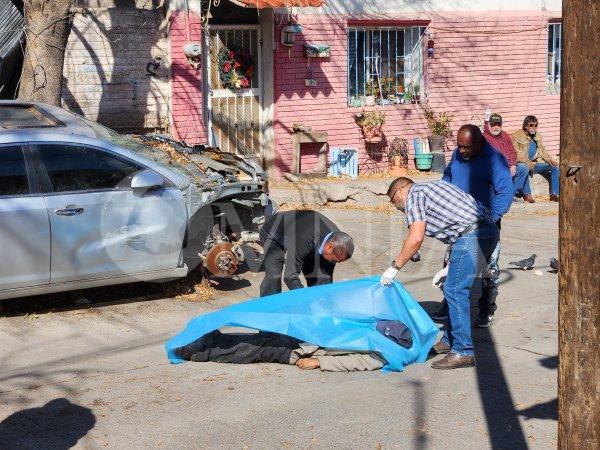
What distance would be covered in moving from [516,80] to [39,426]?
1381 cm

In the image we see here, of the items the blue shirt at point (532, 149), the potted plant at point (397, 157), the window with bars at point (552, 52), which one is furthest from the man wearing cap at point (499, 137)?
the window with bars at point (552, 52)

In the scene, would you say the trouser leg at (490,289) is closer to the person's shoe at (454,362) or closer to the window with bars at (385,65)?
the person's shoe at (454,362)

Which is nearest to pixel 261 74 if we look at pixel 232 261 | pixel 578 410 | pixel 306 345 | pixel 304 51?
pixel 304 51

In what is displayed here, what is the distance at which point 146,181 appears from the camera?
8664 mm

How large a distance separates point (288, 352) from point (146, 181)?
7.73 ft

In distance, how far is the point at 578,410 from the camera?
404cm

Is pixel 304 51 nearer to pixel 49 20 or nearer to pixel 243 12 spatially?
pixel 243 12

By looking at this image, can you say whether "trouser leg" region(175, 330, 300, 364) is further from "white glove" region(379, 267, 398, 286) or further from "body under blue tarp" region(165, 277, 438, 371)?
"white glove" region(379, 267, 398, 286)

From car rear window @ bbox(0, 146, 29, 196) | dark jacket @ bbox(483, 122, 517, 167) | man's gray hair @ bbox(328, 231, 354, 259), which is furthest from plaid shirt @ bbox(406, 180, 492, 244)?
dark jacket @ bbox(483, 122, 517, 167)

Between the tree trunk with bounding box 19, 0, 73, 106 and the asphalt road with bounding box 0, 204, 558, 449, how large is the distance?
3200mm

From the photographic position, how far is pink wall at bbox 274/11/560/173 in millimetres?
15648

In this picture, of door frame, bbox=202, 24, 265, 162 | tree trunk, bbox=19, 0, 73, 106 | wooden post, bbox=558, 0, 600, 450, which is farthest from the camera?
door frame, bbox=202, 24, 265, 162

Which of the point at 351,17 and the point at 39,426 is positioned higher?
the point at 351,17

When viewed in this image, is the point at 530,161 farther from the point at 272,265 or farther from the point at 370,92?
the point at 272,265
